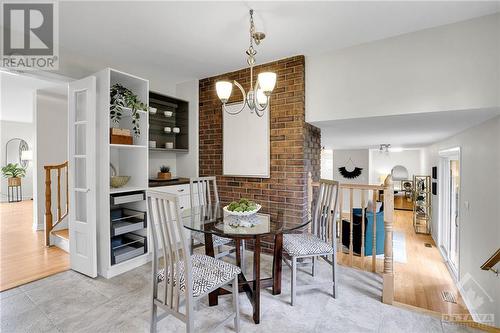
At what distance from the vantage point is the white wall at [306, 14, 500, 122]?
2.10 metres

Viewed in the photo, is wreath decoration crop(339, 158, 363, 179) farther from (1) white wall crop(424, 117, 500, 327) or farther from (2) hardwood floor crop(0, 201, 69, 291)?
(2) hardwood floor crop(0, 201, 69, 291)

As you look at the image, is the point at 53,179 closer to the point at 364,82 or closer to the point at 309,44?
the point at 309,44

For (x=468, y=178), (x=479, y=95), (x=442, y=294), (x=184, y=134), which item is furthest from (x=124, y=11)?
(x=442, y=294)

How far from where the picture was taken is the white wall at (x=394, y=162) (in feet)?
31.9

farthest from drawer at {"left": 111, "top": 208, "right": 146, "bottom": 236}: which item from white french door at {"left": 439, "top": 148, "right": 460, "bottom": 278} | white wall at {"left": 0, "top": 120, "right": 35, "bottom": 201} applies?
white wall at {"left": 0, "top": 120, "right": 35, "bottom": 201}

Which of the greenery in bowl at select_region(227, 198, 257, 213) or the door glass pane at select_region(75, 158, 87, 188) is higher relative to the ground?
the door glass pane at select_region(75, 158, 87, 188)

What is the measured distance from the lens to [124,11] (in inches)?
82.6

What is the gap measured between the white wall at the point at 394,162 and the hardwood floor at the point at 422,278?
481cm

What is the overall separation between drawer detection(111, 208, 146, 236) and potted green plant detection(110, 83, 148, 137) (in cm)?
102

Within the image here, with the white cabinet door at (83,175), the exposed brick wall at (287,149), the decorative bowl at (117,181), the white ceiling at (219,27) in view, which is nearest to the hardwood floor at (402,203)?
the exposed brick wall at (287,149)

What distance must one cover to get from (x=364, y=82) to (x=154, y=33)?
2235 millimetres

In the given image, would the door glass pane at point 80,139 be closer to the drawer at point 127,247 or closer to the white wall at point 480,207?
the drawer at point 127,247

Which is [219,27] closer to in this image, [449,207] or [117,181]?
[117,181]

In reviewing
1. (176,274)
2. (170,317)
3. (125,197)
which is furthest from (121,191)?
(176,274)
